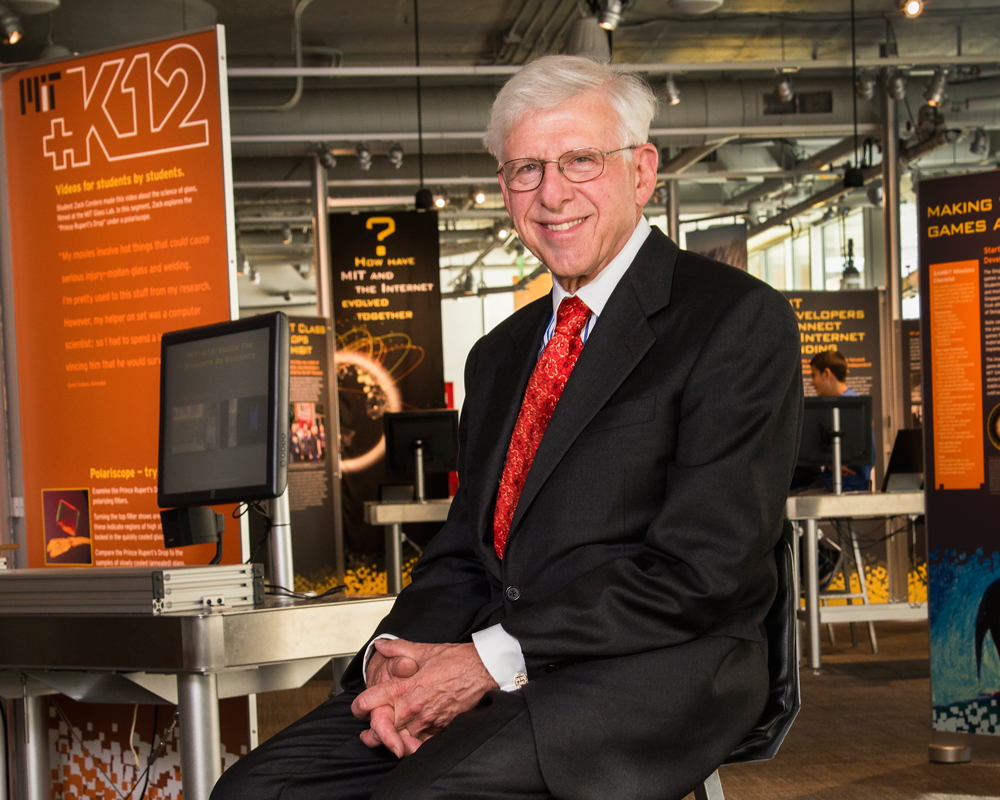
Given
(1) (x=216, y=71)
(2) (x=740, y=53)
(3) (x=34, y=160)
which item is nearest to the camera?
(1) (x=216, y=71)

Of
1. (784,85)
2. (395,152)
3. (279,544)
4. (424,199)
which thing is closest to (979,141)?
(784,85)

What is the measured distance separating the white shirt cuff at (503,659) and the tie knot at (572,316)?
0.50 m

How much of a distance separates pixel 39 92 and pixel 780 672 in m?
2.77

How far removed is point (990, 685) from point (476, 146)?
23.3 ft

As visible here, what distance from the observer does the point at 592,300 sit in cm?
164

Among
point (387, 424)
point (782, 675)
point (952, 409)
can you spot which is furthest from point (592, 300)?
point (387, 424)

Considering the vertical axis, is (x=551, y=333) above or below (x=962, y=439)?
above

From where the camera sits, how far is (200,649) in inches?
75.9

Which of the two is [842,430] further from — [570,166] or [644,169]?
[570,166]

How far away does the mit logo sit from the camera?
10.3ft

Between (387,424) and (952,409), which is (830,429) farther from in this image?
(387,424)

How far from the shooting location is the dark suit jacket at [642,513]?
134cm

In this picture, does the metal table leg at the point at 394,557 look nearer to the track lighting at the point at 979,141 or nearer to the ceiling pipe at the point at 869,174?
the ceiling pipe at the point at 869,174

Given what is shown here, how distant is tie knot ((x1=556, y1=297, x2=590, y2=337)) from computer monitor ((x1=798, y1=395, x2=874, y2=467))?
4763 millimetres
